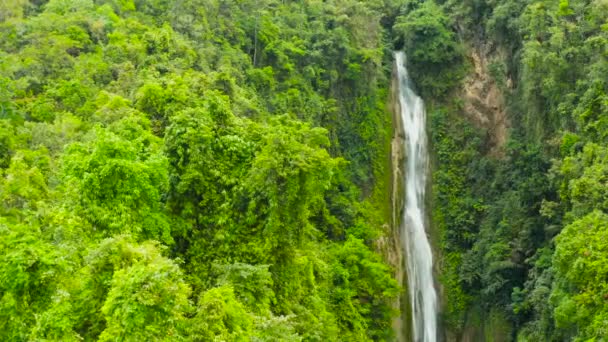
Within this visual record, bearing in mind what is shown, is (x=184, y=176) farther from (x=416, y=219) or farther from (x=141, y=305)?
(x=416, y=219)

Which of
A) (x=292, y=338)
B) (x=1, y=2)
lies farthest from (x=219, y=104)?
(x=1, y=2)

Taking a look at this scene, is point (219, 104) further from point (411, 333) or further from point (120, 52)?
point (411, 333)

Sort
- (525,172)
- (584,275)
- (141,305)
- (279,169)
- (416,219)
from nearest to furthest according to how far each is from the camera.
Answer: (141,305)
(279,169)
(584,275)
(525,172)
(416,219)

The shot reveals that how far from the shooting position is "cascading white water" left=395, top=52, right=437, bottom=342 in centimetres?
2652

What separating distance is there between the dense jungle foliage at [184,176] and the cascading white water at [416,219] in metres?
1.55

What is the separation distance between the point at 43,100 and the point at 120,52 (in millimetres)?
3331

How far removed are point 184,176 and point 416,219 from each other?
1760 cm

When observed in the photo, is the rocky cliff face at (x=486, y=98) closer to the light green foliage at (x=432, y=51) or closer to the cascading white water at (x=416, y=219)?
the light green foliage at (x=432, y=51)

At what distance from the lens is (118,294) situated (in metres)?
8.11

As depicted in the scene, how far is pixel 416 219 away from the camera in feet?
95.6

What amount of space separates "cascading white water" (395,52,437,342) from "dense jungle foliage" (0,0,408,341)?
1.55 m

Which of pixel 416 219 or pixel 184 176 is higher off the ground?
pixel 184 176

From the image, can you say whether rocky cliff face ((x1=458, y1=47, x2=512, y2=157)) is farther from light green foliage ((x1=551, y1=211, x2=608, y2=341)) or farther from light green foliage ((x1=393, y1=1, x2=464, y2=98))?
light green foliage ((x1=551, y1=211, x2=608, y2=341))

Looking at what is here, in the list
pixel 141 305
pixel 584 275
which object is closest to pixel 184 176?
pixel 141 305
